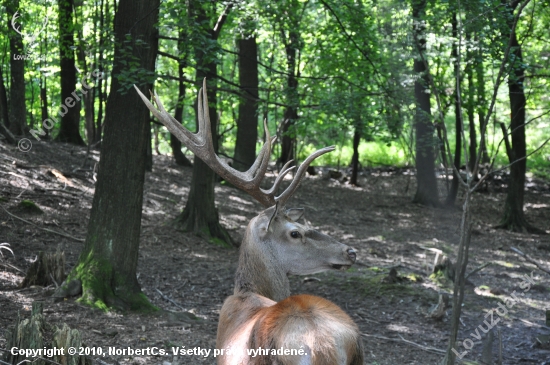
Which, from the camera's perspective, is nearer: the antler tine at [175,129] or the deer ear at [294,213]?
the deer ear at [294,213]

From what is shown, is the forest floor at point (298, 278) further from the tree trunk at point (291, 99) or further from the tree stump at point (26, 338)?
the tree trunk at point (291, 99)

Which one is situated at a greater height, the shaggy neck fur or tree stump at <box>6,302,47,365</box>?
the shaggy neck fur

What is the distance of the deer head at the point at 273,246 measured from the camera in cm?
478

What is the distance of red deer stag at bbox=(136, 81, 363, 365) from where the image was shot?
312cm

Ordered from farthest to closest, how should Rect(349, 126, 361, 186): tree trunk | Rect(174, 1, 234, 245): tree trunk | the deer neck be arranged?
Rect(349, 126, 361, 186): tree trunk, Rect(174, 1, 234, 245): tree trunk, the deer neck

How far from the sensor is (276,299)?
189 inches

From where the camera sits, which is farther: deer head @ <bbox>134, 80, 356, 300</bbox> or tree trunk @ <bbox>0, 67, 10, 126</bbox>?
tree trunk @ <bbox>0, 67, 10, 126</bbox>

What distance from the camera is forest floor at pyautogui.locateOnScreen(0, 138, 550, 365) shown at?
22.1 feet

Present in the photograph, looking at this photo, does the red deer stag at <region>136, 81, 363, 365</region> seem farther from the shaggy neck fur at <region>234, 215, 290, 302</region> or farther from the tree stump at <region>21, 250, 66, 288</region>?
the tree stump at <region>21, 250, 66, 288</region>

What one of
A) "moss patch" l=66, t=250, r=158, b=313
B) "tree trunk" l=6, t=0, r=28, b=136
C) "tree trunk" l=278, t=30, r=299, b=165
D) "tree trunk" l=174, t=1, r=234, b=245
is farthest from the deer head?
"tree trunk" l=6, t=0, r=28, b=136

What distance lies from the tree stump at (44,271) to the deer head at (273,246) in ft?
9.09

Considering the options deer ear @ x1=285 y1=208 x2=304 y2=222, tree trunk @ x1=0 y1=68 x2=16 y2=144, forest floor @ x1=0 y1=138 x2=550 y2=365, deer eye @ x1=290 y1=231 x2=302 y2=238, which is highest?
tree trunk @ x1=0 y1=68 x2=16 y2=144

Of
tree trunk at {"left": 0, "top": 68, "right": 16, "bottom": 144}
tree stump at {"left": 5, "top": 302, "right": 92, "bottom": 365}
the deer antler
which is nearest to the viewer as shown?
tree stump at {"left": 5, "top": 302, "right": 92, "bottom": 365}

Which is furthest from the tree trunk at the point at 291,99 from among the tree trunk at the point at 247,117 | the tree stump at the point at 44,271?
the tree stump at the point at 44,271
